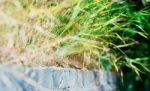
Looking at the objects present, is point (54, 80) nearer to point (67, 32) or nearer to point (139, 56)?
point (67, 32)

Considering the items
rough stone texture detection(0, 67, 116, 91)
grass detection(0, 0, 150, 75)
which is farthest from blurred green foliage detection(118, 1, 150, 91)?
rough stone texture detection(0, 67, 116, 91)

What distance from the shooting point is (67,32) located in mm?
2885

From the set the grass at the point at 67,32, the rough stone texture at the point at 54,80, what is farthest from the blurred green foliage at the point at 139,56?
the rough stone texture at the point at 54,80

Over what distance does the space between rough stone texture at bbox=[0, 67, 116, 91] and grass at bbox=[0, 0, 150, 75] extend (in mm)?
70

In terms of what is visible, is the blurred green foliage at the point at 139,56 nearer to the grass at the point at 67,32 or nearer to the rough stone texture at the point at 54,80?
the grass at the point at 67,32

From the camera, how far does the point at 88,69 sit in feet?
10.1

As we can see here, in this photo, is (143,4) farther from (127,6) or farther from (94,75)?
(94,75)

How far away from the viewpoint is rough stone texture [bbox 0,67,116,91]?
2.03 meters

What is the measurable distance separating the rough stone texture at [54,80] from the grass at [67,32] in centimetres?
7

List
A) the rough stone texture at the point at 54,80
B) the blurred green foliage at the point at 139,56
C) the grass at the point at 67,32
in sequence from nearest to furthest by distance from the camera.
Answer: the rough stone texture at the point at 54,80 < the grass at the point at 67,32 < the blurred green foliage at the point at 139,56

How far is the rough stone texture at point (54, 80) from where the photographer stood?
6.66ft

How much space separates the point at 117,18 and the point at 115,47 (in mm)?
229

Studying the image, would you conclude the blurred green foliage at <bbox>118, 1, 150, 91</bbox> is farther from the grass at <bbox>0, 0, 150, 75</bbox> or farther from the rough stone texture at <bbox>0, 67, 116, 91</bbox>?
the rough stone texture at <bbox>0, 67, 116, 91</bbox>

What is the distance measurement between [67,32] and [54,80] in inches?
17.7
